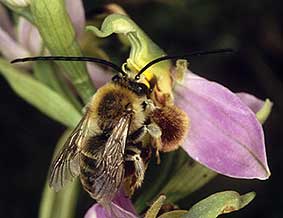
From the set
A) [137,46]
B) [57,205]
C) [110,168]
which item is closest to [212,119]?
[137,46]

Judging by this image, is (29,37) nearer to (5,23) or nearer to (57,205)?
(5,23)

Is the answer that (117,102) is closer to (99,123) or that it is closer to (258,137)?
(99,123)

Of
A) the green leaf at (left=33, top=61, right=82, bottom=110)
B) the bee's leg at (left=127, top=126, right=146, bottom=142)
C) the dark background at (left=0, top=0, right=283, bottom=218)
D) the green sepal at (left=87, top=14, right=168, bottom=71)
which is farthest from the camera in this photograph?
the dark background at (left=0, top=0, right=283, bottom=218)

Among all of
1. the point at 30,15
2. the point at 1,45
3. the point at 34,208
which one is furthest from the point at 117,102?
the point at 34,208

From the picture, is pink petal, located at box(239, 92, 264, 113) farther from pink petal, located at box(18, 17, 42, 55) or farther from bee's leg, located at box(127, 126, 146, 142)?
pink petal, located at box(18, 17, 42, 55)

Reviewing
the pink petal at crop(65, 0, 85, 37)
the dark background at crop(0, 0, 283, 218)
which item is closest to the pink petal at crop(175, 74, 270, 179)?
the pink petal at crop(65, 0, 85, 37)

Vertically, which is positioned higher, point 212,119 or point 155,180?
point 212,119

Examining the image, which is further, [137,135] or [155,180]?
[155,180]

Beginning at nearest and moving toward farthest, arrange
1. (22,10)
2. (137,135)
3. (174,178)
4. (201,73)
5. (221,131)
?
(137,135) < (221,131) < (22,10) < (174,178) < (201,73)
